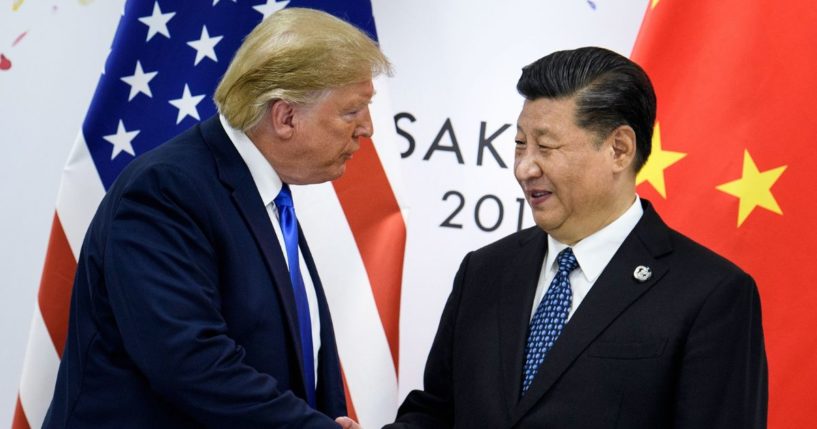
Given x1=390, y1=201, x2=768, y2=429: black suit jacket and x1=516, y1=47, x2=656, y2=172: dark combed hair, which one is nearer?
x1=390, y1=201, x2=768, y2=429: black suit jacket

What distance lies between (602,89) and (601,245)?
269 millimetres

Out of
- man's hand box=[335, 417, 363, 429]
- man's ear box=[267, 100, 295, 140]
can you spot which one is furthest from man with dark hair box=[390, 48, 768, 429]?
man's ear box=[267, 100, 295, 140]

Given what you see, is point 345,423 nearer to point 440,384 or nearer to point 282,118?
point 440,384

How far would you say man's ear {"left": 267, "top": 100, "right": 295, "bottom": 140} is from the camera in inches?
83.3

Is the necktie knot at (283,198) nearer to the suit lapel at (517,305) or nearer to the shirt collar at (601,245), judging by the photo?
the suit lapel at (517,305)

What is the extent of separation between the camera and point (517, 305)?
2123mm

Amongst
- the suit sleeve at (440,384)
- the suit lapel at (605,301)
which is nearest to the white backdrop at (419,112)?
the suit sleeve at (440,384)

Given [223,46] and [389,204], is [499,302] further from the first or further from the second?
[223,46]

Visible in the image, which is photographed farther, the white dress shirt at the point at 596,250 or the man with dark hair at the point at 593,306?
the white dress shirt at the point at 596,250

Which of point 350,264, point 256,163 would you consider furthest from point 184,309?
point 350,264

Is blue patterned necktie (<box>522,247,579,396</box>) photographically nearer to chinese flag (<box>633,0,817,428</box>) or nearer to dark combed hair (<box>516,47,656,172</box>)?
dark combed hair (<box>516,47,656,172</box>)

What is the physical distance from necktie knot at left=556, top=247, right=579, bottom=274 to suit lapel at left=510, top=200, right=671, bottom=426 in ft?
0.22

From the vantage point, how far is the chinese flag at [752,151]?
8.74 ft

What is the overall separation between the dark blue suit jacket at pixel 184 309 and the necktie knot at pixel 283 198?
9 centimetres
